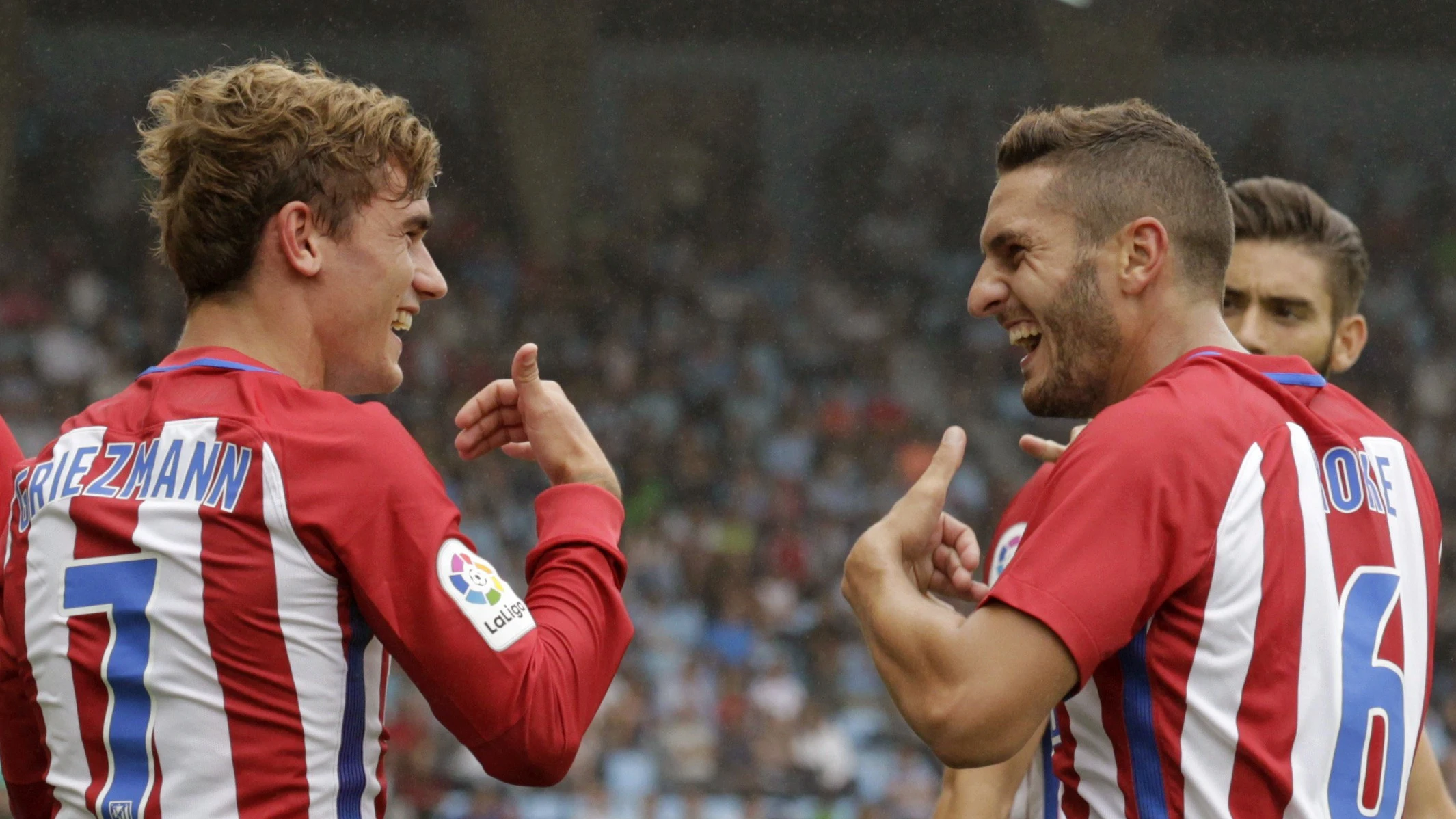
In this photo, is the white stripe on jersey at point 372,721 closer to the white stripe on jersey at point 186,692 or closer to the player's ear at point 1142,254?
the white stripe on jersey at point 186,692

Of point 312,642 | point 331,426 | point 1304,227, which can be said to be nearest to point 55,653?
point 312,642

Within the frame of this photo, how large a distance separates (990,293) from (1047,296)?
9 cm

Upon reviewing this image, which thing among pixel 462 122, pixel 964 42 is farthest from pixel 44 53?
pixel 964 42

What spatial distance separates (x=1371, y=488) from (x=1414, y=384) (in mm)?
7810

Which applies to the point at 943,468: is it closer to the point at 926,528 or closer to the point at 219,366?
the point at 926,528

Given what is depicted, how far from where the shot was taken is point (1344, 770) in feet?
5.22

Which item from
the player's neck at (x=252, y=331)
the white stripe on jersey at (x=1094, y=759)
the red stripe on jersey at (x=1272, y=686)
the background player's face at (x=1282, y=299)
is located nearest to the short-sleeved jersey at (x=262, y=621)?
the player's neck at (x=252, y=331)

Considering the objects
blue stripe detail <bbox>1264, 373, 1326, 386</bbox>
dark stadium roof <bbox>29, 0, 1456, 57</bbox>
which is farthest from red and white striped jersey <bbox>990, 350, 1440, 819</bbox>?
dark stadium roof <bbox>29, 0, 1456, 57</bbox>

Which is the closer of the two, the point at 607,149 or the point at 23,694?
the point at 23,694

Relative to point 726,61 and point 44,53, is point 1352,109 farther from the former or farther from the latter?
point 44,53

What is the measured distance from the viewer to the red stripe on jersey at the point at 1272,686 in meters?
1.54

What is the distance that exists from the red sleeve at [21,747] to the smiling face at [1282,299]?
2154mm

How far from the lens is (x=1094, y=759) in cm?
164

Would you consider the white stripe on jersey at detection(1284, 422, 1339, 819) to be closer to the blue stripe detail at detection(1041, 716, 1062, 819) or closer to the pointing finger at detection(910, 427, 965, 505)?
the pointing finger at detection(910, 427, 965, 505)
